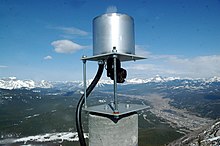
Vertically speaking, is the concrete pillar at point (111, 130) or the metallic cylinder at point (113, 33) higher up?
the metallic cylinder at point (113, 33)

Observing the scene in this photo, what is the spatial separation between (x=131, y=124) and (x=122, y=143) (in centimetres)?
49

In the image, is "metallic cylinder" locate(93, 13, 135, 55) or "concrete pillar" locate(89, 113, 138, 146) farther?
"metallic cylinder" locate(93, 13, 135, 55)

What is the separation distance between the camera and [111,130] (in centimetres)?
394

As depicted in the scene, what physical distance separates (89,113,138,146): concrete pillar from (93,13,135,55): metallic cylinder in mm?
1597

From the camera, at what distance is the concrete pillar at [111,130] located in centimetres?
395

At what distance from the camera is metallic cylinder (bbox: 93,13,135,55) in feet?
14.0

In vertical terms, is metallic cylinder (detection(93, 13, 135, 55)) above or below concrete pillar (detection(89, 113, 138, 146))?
above

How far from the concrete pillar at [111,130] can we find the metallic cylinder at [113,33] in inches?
62.9

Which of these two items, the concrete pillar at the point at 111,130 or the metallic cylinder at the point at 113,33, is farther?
the metallic cylinder at the point at 113,33

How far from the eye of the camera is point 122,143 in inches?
158

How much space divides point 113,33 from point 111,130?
2282 millimetres

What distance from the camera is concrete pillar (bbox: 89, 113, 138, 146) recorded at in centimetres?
395

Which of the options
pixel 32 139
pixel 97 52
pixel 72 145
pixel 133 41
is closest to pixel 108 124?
pixel 97 52

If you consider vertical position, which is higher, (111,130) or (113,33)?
(113,33)
